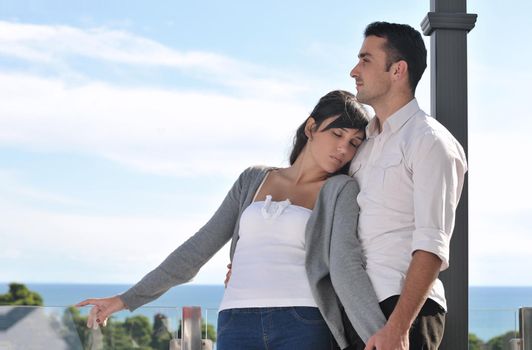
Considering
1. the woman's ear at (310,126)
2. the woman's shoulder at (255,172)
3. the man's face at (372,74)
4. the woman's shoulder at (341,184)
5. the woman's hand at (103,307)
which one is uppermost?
the man's face at (372,74)

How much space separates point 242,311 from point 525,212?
3749 cm

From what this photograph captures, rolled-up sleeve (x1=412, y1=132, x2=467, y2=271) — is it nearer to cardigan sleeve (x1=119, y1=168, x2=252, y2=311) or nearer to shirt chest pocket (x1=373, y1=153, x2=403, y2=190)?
shirt chest pocket (x1=373, y1=153, x2=403, y2=190)

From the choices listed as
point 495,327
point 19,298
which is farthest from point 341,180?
point 19,298

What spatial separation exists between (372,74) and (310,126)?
1.16 ft

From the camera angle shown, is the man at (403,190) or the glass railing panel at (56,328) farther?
the glass railing panel at (56,328)

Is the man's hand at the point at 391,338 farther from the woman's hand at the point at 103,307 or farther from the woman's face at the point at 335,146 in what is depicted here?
the woman's hand at the point at 103,307

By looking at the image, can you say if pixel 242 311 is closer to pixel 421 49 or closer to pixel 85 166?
pixel 421 49

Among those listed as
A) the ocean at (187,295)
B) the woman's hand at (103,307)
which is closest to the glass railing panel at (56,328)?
the woman's hand at (103,307)

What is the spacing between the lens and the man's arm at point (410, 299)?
2.47m

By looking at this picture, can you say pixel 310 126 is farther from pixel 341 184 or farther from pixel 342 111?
pixel 341 184

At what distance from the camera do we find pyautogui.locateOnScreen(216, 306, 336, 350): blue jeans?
2.77 m

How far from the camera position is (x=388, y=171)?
8.64ft

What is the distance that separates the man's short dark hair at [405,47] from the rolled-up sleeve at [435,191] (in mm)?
286

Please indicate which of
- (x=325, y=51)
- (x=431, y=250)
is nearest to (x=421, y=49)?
(x=431, y=250)
